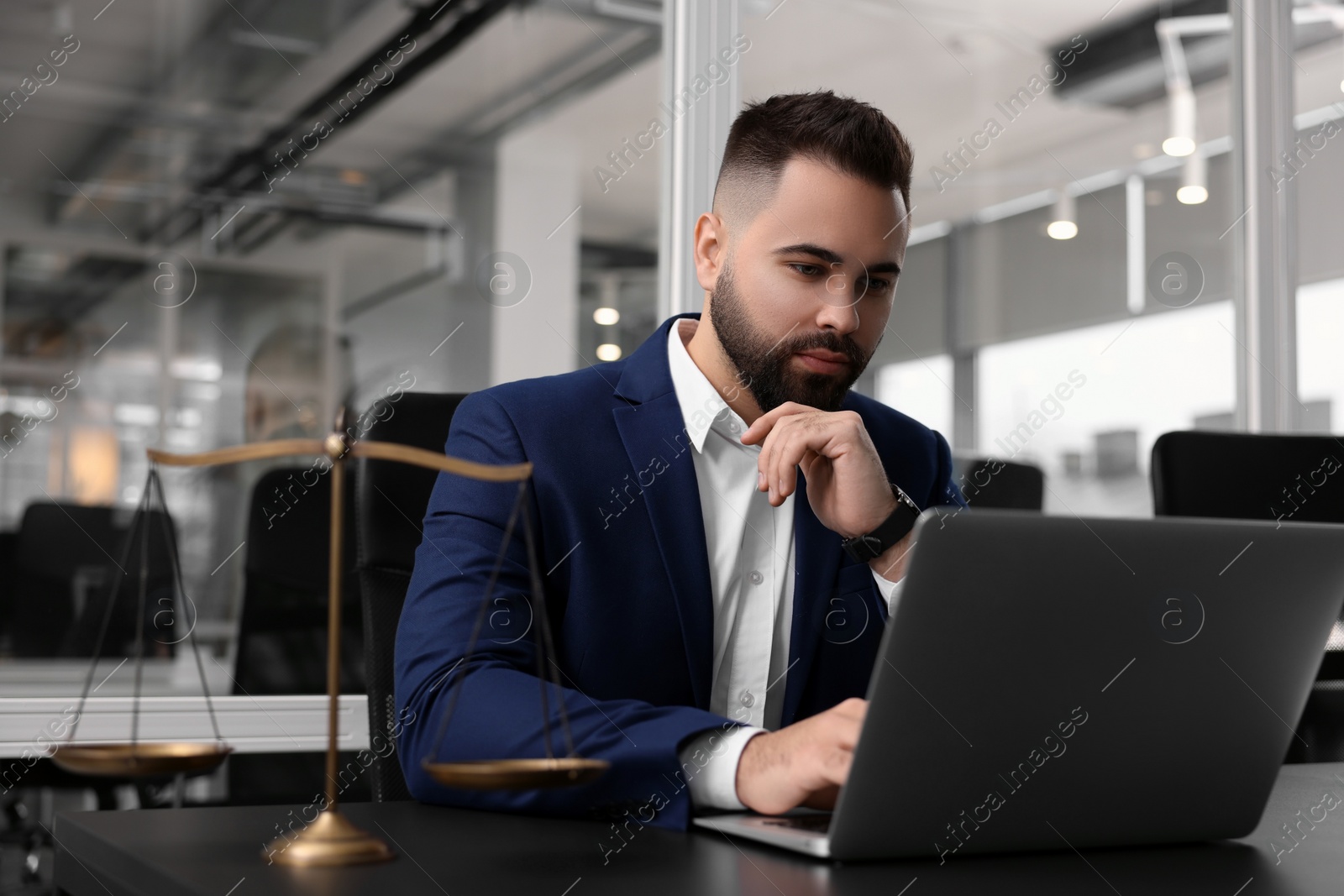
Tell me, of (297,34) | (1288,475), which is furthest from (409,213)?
(1288,475)

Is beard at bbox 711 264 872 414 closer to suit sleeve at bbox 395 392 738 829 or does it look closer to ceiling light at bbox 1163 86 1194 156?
suit sleeve at bbox 395 392 738 829

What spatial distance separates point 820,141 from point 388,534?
766mm

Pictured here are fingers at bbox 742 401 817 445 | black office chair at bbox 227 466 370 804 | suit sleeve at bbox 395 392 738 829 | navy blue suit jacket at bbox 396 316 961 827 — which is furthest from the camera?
black office chair at bbox 227 466 370 804

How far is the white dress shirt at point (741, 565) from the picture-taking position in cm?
149

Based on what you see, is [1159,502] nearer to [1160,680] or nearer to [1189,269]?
[1160,680]

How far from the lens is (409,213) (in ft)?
8.60

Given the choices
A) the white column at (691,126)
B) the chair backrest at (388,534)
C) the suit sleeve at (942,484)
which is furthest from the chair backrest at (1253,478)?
the chair backrest at (388,534)

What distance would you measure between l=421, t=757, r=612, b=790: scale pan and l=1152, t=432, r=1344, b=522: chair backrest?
4.73 ft

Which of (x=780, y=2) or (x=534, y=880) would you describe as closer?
(x=534, y=880)

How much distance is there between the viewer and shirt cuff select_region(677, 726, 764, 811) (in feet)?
3.13

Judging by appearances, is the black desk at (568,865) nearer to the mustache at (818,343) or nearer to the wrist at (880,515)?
the wrist at (880,515)

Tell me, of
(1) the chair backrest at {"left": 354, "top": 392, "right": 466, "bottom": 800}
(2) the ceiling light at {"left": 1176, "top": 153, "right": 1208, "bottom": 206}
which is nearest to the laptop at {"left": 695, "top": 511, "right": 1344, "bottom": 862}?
(1) the chair backrest at {"left": 354, "top": 392, "right": 466, "bottom": 800}

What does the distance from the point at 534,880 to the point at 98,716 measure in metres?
1.77

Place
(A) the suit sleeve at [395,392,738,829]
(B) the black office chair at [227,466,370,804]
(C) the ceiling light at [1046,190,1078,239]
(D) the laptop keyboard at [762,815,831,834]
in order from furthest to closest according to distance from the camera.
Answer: (C) the ceiling light at [1046,190,1078,239]
(B) the black office chair at [227,466,370,804]
(A) the suit sleeve at [395,392,738,829]
(D) the laptop keyboard at [762,815,831,834]
